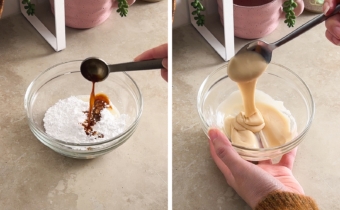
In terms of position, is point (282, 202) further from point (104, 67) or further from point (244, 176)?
point (104, 67)

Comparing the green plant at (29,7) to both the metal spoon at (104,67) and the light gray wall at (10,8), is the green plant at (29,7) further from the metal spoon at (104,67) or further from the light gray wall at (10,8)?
the metal spoon at (104,67)

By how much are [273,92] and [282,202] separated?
0.22 m

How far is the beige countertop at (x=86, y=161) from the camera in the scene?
760 millimetres

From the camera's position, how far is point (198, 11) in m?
0.77

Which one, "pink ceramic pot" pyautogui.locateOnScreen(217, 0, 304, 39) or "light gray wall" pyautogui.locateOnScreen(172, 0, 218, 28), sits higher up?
"light gray wall" pyautogui.locateOnScreen(172, 0, 218, 28)

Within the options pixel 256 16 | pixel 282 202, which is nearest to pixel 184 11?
pixel 256 16

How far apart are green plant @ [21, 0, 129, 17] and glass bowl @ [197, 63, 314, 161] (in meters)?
0.24

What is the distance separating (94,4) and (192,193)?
40cm

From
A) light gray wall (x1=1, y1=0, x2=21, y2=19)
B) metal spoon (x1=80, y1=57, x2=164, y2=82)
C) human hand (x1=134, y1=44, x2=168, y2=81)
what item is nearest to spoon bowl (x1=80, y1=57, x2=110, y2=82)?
metal spoon (x1=80, y1=57, x2=164, y2=82)

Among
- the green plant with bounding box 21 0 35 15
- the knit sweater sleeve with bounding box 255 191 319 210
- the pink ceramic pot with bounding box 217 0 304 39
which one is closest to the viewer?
the knit sweater sleeve with bounding box 255 191 319 210

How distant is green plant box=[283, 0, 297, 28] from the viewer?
82 centimetres

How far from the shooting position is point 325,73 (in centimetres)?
91

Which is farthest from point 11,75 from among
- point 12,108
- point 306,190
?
point 306,190

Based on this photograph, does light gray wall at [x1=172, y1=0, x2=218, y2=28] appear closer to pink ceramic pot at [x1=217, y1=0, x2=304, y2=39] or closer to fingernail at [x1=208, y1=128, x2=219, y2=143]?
pink ceramic pot at [x1=217, y1=0, x2=304, y2=39]
